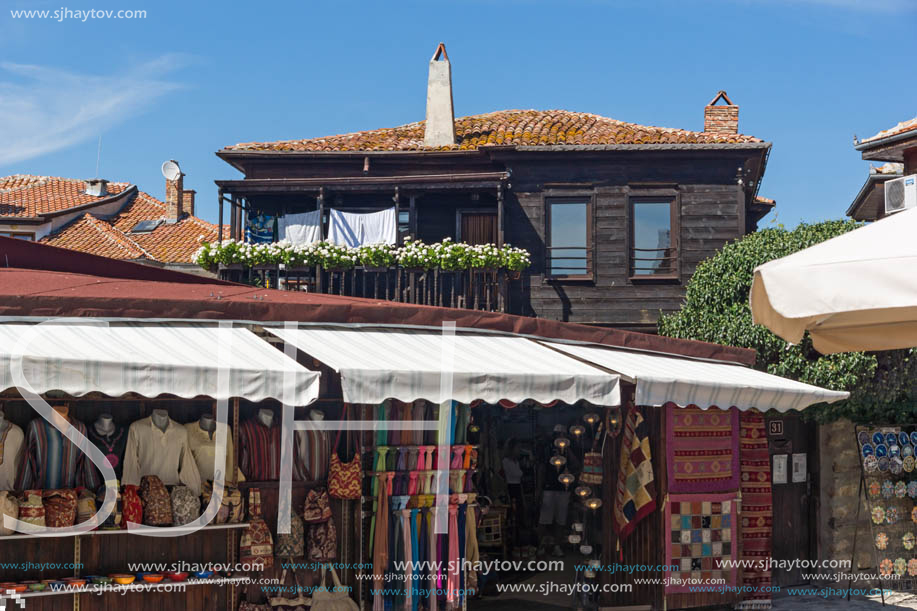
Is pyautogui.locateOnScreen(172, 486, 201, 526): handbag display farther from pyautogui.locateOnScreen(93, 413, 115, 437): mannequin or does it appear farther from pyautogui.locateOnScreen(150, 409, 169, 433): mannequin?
pyautogui.locateOnScreen(93, 413, 115, 437): mannequin

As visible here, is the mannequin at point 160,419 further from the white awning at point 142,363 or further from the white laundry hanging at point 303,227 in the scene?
the white laundry hanging at point 303,227

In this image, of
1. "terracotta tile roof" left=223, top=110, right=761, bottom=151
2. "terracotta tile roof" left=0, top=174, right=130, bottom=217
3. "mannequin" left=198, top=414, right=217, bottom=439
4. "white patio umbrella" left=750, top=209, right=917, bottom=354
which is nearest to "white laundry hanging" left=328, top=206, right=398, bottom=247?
"terracotta tile roof" left=223, top=110, right=761, bottom=151

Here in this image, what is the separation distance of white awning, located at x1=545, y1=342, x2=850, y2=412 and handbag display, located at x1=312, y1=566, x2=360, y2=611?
3228 mm

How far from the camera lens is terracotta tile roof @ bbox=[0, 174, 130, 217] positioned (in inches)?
1359

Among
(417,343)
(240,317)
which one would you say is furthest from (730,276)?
(240,317)

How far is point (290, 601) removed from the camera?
9.02 m

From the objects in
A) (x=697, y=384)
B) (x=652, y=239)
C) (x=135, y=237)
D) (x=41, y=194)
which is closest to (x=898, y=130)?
(x=652, y=239)

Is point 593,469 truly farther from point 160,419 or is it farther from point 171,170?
point 171,170

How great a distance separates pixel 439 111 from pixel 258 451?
1411cm

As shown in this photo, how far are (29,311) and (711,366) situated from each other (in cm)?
701

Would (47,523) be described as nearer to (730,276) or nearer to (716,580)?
(716,580)

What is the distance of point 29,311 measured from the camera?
7996 mm

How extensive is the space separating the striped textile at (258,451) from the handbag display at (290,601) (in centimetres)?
92

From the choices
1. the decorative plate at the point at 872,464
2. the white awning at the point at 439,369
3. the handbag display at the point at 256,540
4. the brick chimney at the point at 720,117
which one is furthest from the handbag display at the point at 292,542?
the brick chimney at the point at 720,117
